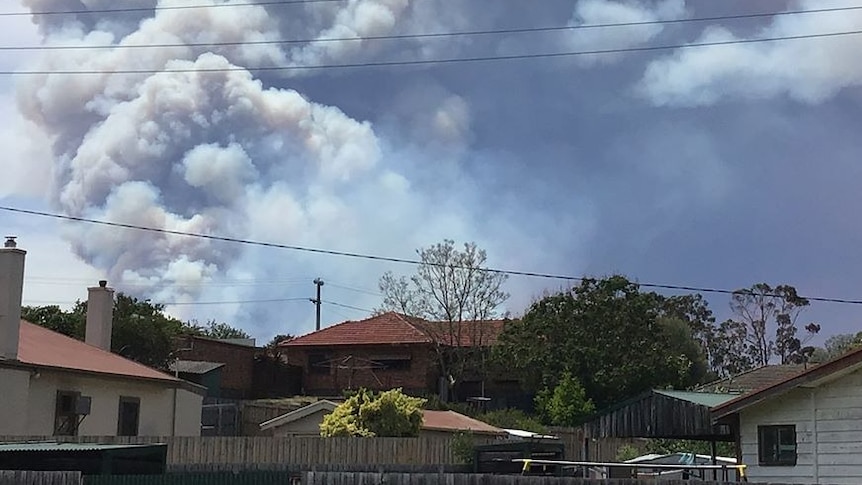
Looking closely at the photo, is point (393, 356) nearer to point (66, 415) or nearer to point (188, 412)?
point (188, 412)

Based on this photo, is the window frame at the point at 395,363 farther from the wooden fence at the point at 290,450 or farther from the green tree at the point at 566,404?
the wooden fence at the point at 290,450

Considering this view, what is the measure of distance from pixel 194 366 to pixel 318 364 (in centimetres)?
851

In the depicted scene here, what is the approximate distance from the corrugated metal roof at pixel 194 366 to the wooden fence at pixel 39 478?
3558 centimetres

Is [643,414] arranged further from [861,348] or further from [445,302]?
[445,302]

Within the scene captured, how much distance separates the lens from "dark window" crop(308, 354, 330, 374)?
60750mm

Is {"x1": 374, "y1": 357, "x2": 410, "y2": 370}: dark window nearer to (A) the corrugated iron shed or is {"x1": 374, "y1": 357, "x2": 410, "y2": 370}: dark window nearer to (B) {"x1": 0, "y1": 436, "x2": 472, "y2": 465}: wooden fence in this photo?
(B) {"x1": 0, "y1": 436, "x2": 472, "y2": 465}: wooden fence

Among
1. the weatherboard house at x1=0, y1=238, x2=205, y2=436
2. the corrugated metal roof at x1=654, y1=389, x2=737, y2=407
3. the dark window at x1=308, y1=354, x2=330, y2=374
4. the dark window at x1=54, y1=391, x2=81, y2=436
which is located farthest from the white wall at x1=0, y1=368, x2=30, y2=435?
the dark window at x1=308, y1=354, x2=330, y2=374

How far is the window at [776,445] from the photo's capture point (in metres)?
19.4

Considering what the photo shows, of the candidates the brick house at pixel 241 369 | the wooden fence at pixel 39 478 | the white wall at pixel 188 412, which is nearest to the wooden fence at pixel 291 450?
the white wall at pixel 188 412

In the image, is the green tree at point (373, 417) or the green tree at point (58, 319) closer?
the green tree at point (373, 417)

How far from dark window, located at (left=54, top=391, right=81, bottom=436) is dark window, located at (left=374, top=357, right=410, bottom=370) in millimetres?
31444

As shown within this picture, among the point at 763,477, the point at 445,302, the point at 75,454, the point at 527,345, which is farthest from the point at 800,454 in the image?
the point at 445,302

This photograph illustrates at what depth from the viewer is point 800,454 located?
1908 cm

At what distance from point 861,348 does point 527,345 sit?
3700 centimetres
